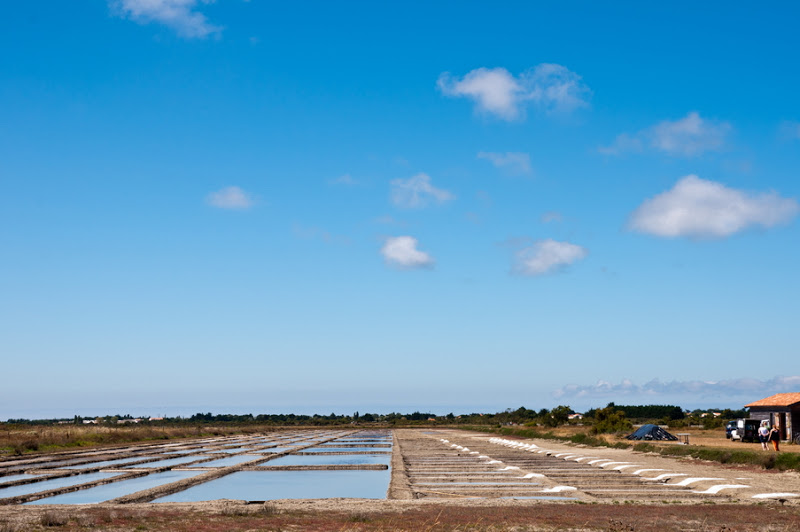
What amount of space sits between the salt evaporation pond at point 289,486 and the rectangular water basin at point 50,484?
4.52 m

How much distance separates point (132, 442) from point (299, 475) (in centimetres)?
3242

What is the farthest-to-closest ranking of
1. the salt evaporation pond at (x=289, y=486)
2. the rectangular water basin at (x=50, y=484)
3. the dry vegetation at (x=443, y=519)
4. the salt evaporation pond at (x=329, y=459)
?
the salt evaporation pond at (x=329, y=459) < the rectangular water basin at (x=50, y=484) < the salt evaporation pond at (x=289, y=486) < the dry vegetation at (x=443, y=519)

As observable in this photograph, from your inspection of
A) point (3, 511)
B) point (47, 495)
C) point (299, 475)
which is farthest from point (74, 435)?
point (3, 511)

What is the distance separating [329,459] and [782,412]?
23946 millimetres

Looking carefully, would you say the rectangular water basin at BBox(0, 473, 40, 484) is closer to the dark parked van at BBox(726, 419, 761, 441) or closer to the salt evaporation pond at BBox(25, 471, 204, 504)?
the salt evaporation pond at BBox(25, 471, 204, 504)

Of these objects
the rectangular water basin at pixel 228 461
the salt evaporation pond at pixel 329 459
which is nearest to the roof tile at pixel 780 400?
the salt evaporation pond at pixel 329 459

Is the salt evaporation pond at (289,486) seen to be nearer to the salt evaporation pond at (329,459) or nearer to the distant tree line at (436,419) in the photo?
the salt evaporation pond at (329,459)

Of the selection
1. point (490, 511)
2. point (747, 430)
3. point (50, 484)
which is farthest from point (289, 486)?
point (747, 430)

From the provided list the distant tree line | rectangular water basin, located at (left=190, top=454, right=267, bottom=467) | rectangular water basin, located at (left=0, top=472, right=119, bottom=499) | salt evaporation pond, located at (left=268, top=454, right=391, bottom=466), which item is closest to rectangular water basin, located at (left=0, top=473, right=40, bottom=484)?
rectangular water basin, located at (left=0, top=472, right=119, bottom=499)

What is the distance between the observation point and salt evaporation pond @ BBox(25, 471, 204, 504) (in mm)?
20078

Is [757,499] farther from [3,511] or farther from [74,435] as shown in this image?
[74,435]

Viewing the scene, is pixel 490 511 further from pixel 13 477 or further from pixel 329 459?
pixel 329 459

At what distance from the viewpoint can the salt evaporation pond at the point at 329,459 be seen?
36031 mm

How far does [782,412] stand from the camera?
3697cm
